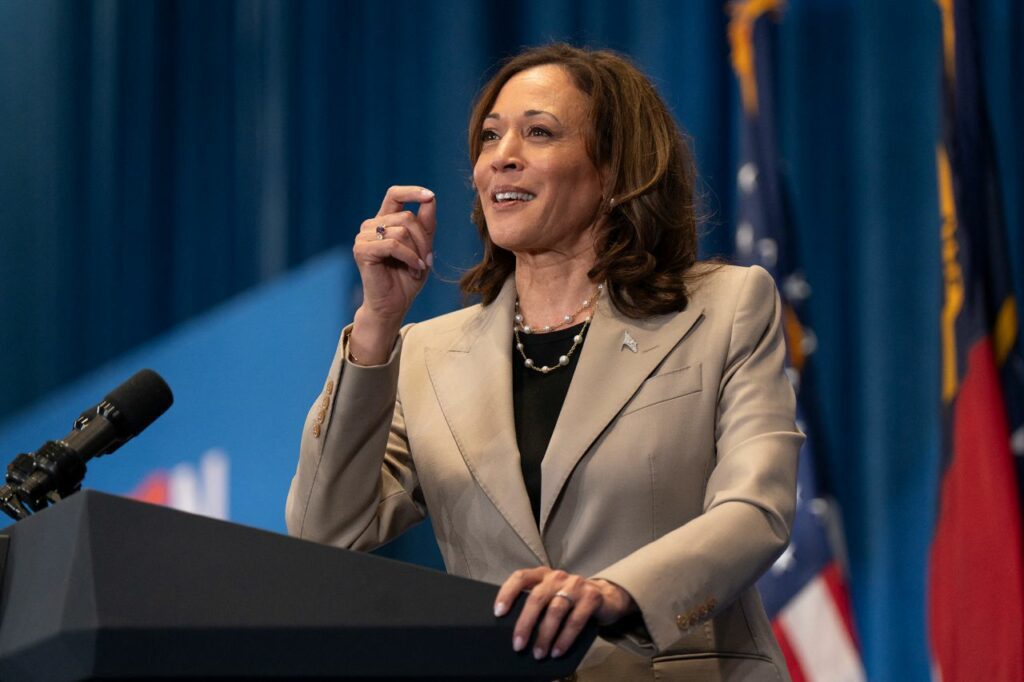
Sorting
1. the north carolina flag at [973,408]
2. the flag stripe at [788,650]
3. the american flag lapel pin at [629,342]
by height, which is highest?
the american flag lapel pin at [629,342]

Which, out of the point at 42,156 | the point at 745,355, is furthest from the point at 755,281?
the point at 42,156

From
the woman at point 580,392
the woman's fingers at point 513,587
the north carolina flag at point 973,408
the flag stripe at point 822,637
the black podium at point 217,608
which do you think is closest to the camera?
the black podium at point 217,608

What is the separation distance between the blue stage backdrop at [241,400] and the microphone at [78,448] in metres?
2.20

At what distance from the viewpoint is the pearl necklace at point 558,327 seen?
1848 millimetres

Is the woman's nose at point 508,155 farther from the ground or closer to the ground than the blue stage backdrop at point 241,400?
farther from the ground

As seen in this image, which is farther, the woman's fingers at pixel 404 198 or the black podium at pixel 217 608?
the woman's fingers at pixel 404 198

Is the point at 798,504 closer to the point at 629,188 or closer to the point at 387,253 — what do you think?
the point at 629,188

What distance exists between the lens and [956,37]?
9.92ft

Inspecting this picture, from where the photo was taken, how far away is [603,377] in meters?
1.73

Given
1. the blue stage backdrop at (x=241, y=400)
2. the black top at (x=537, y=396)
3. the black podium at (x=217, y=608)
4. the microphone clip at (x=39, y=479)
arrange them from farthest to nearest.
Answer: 1. the blue stage backdrop at (x=241, y=400)
2. the black top at (x=537, y=396)
3. the microphone clip at (x=39, y=479)
4. the black podium at (x=217, y=608)

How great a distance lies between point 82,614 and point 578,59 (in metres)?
1.29

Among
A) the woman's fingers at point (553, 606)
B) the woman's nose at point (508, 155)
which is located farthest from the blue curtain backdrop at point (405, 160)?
the woman's fingers at point (553, 606)

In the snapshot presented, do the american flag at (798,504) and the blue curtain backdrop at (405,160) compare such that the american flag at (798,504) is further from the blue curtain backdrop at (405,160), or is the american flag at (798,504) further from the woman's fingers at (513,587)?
the woman's fingers at (513,587)

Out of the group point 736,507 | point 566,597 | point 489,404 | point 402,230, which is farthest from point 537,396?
point 566,597
